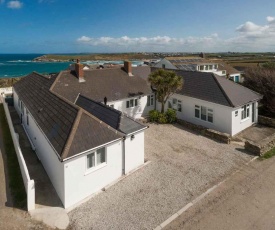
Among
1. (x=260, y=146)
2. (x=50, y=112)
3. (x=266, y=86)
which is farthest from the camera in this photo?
(x=266, y=86)

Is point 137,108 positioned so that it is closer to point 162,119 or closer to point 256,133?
point 162,119

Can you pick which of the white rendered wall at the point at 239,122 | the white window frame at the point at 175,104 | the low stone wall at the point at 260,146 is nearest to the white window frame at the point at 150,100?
the white window frame at the point at 175,104

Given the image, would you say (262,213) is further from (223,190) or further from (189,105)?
(189,105)

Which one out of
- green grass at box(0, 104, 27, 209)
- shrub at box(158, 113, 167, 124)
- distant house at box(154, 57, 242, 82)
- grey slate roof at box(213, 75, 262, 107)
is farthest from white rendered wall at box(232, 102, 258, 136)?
distant house at box(154, 57, 242, 82)

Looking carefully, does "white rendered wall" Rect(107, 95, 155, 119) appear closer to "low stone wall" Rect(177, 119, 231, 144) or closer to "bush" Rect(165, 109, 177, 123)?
"bush" Rect(165, 109, 177, 123)

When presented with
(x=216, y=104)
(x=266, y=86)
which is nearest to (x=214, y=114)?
(x=216, y=104)

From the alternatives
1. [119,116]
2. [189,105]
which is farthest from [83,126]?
[189,105]
